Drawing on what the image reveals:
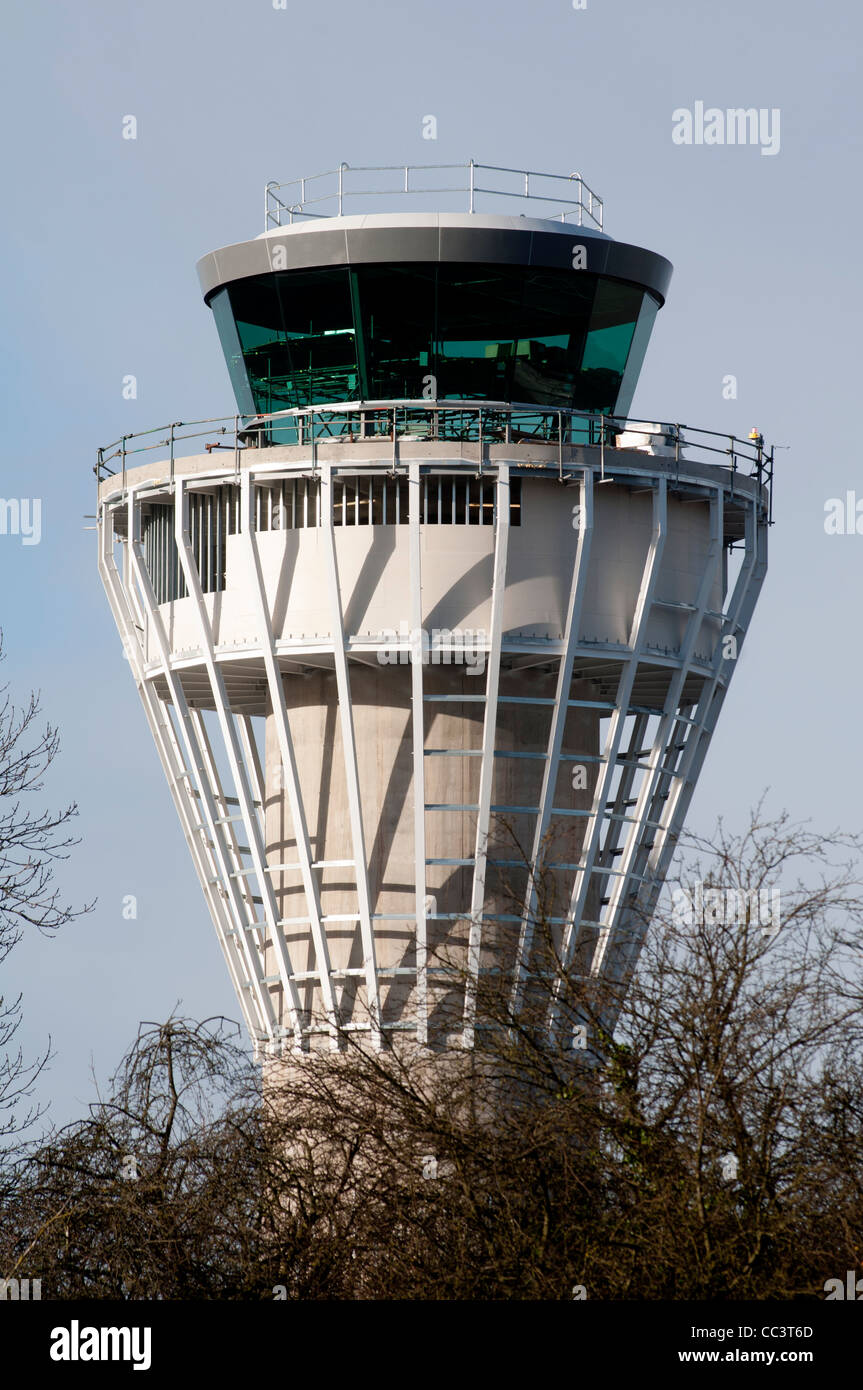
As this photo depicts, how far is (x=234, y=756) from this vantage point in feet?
154

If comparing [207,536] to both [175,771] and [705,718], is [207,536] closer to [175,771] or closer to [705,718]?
[175,771]

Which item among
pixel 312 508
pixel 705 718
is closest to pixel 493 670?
pixel 312 508

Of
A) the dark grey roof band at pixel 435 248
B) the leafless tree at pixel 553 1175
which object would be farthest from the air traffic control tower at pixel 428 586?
the leafless tree at pixel 553 1175

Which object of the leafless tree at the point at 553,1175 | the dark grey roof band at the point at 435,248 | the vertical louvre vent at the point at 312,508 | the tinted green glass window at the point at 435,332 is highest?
the dark grey roof band at the point at 435,248

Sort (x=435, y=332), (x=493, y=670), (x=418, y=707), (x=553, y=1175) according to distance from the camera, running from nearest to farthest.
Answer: (x=553, y=1175) → (x=493, y=670) → (x=418, y=707) → (x=435, y=332)

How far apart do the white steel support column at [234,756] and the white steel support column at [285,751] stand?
28.5 inches

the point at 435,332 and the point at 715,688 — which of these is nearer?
the point at 435,332

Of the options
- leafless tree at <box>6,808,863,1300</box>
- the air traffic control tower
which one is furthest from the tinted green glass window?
leafless tree at <box>6,808,863,1300</box>

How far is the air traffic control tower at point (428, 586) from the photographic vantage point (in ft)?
149

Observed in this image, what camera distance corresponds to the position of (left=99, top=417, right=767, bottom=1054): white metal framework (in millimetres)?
45281

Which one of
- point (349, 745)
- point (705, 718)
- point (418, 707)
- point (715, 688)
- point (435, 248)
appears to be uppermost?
point (435, 248)

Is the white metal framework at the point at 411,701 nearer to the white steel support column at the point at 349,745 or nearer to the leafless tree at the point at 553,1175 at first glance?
the white steel support column at the point at 349,745

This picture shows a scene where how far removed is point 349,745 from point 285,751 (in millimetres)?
1490
